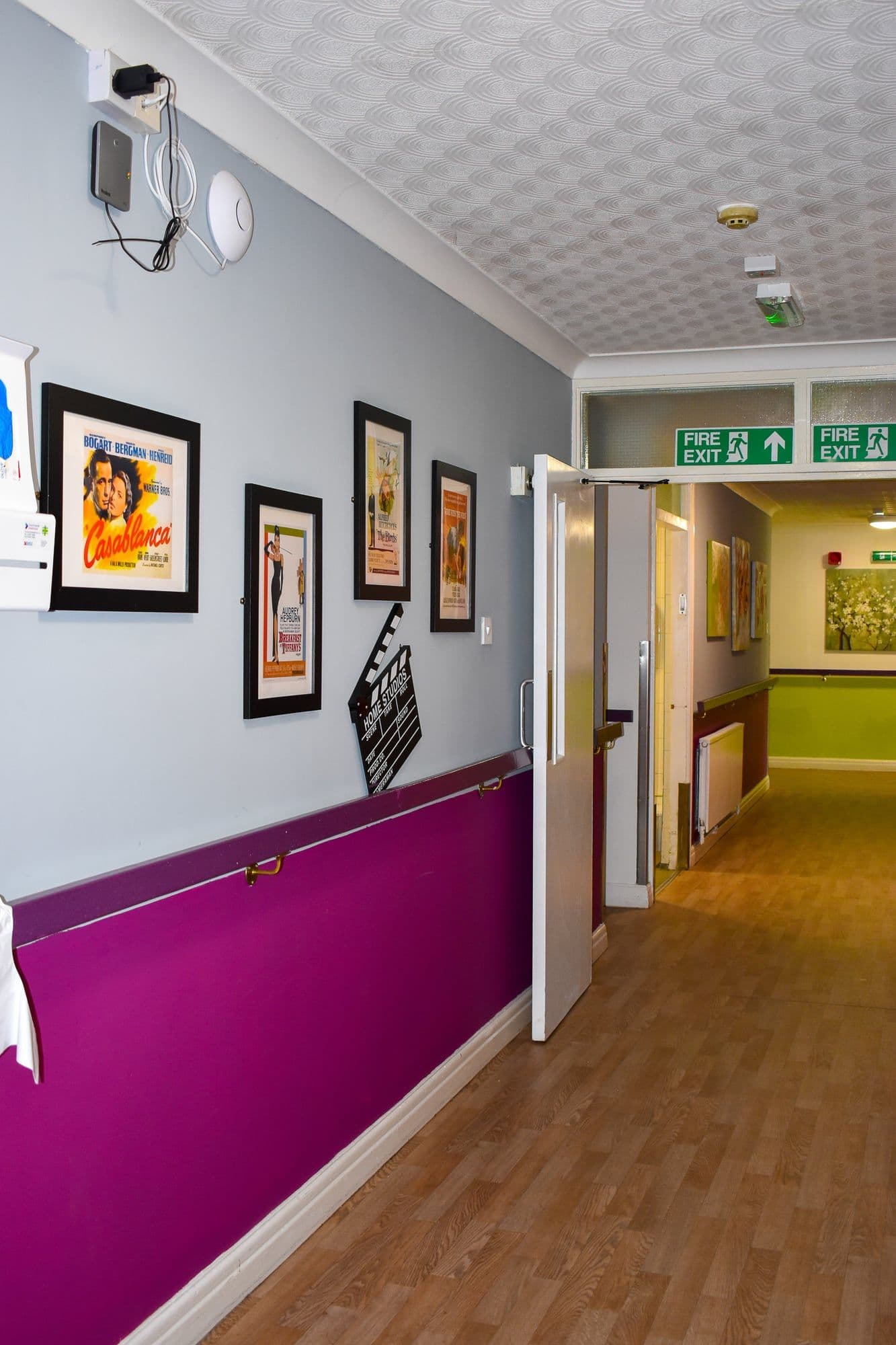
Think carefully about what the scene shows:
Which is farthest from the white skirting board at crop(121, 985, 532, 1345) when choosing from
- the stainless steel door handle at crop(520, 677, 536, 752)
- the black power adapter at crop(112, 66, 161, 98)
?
the black power adapter at crop(112, 66, 161, 98)

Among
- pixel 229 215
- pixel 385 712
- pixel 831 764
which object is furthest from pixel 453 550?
pixel 831 764

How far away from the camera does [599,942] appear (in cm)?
571

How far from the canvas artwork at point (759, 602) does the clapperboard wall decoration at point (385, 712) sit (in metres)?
7.54

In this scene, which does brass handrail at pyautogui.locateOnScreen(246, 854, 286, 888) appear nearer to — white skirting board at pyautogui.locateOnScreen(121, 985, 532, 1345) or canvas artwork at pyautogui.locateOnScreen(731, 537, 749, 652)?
white skirting board at pyautogui.locateOnScreen(121, 985, 532, 1345)

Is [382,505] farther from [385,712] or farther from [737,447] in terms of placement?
[737,447]

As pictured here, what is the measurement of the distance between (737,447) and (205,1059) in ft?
11.4

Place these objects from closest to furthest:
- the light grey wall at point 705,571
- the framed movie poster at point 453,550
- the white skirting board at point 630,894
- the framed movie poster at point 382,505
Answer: the framed movie poster at point 382,505 → the framed movie poster at point 453,550 → the white skirting board at point 630,894 → the light grey wall at point 705,571

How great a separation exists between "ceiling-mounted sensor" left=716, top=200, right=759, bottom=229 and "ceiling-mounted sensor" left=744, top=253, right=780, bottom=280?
13.1 inches

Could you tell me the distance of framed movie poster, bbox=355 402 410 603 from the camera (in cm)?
333

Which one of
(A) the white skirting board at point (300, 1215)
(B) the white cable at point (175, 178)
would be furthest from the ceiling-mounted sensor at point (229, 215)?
(A) the white skirting board at point (300, 1215)

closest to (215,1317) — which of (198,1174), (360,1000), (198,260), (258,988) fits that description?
(198,1174)

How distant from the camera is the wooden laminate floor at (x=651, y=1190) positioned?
271 centimetres

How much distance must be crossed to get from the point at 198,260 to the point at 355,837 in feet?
Answer: 4.99

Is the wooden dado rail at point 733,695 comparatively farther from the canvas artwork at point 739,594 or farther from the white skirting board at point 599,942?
the white skirting board at point 599,942
